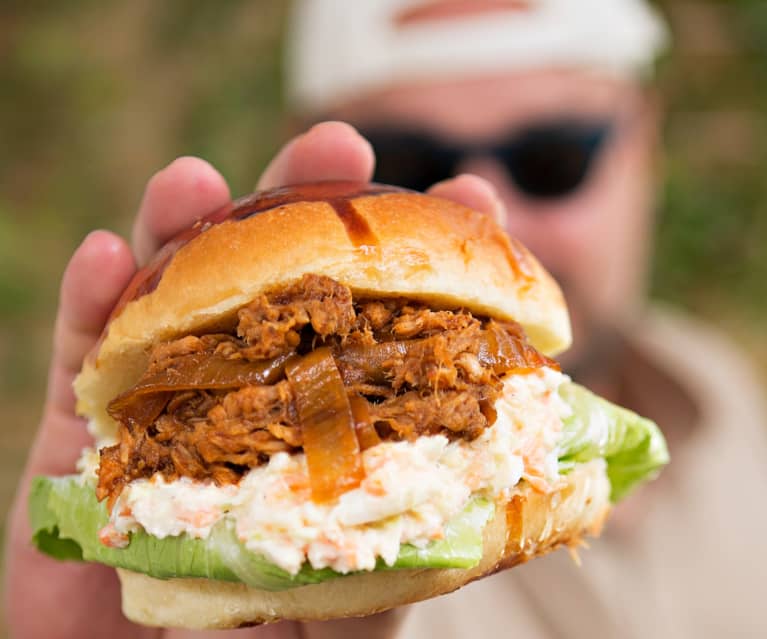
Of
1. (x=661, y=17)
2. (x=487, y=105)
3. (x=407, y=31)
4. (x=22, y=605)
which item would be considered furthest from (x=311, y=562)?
(x=661, y=17)

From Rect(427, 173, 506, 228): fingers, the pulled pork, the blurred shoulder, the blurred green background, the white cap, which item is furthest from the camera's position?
the blurred green background

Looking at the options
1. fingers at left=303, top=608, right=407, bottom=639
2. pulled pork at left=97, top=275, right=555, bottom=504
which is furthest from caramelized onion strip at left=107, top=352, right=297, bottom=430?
fingers at left=303, top=608, right=407, bottom=639

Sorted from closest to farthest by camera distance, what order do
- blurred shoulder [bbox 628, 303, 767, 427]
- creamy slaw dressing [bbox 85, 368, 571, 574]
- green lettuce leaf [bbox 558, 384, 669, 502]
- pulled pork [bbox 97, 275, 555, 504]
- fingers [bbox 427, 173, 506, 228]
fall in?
creamy slaw dressing [bbox 85, 368, 571, 574] < pulled pork [bbox 97, 275, 555, 504] < green lettuce leaf [bbox 558, 384, 669, 502] < fingers [bbox 427, 173, 506, 228] < blurred shoulder [bbox 628, 303, 767, 427]

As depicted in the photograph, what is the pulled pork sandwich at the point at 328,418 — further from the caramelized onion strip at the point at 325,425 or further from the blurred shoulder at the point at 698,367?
the blurred shoulder at the point at 698,367

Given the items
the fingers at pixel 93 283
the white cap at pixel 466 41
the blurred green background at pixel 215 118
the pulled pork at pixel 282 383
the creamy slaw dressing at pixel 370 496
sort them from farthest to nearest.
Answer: the blurred green background at pixel 215 118 → the white cap at pixel 466 41 → the fingers at pixel 93 283 → the pulled pork at pixel 282 383 → the creamy slaw dressing at pixel 370 496

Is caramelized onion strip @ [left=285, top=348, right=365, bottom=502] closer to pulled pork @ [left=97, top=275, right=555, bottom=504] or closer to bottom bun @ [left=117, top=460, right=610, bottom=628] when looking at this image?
pulled pork @ [left=97, top=275, right=555, bottom=504]

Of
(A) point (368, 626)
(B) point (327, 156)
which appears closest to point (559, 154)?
(B) point (327, 156)

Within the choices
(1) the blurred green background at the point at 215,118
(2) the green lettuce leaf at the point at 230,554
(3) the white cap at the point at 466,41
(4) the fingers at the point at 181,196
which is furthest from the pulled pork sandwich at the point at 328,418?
(1) the blurred green background at the point at 215,118
